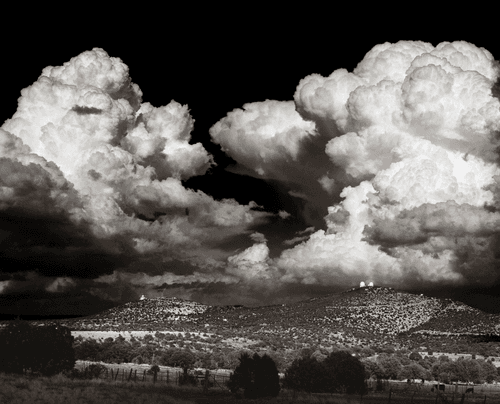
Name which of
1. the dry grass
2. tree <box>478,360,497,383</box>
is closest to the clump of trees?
the dry grass

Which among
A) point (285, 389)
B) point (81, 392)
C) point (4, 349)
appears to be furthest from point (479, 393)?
point (4, 349)

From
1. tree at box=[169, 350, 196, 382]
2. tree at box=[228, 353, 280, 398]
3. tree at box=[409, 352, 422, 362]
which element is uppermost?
tree at box=[409, 352, 422, 362]

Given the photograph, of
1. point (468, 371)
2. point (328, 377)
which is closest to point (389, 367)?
point (468, 371)

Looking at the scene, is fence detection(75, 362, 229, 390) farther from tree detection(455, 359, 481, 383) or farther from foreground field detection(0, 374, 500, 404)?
tree detection(455, 359, 481, 383)

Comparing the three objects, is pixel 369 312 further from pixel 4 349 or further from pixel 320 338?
pixel 4 349

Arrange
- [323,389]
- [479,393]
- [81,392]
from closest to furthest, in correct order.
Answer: [81,392] < [323,389] < [479,393]

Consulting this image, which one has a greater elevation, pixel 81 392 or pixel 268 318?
pixel 268 318
